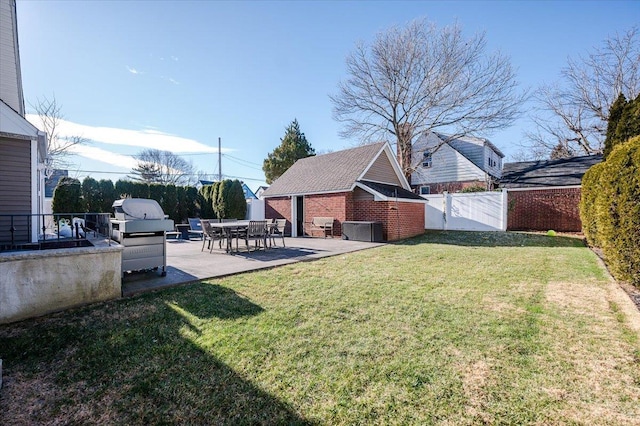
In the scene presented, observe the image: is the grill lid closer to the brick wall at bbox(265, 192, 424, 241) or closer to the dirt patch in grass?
the dirt patch in grass

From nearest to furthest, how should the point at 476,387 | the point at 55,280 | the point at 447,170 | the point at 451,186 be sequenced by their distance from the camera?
1. the point at 476,387
2. the point at 55,280
3. the point at 451,186
4. the point at 447,170

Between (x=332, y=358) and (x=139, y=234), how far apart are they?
4632 millimetres

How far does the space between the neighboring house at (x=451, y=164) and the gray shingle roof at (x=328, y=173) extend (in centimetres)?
847

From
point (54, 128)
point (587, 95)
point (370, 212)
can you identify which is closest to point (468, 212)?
point (370, 212)

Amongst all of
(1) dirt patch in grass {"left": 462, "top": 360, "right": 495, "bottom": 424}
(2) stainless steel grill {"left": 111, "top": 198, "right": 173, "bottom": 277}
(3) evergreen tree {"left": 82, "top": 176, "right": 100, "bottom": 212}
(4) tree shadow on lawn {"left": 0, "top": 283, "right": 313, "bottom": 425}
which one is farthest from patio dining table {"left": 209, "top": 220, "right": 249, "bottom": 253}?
(3) evergreen tree {"left": 82, "top": 176, "right": 100, "bottom": 212}

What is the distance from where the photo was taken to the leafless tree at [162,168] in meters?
41.7

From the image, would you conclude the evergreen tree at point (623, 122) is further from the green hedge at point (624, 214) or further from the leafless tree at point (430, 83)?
the leafless tree at point (430, 83)

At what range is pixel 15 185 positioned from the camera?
6109 millimetres

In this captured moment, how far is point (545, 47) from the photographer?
13.8 m

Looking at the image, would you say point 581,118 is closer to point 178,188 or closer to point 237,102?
A: point 237,102

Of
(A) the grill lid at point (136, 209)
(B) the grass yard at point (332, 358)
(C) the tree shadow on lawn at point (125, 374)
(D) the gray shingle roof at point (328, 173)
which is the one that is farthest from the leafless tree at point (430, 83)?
(C) the tree shadow on lawn at point (125, 374)

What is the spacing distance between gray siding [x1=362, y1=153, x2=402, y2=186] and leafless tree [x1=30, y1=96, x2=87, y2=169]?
781 inches

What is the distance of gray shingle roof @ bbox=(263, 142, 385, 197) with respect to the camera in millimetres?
14820

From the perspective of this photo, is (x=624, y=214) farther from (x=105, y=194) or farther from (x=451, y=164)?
(x=105, y=194)
